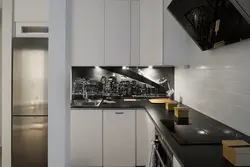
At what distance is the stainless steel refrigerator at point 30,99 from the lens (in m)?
2.87

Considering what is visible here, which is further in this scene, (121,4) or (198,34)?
(121,4)

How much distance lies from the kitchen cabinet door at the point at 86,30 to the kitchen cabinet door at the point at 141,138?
40.7 inches

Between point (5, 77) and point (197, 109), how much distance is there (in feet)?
8.16

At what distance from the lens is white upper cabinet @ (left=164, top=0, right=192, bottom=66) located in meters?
3.05

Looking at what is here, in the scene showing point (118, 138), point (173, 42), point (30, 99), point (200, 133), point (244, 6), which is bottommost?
point (118, 138)

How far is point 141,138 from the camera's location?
9.98ft

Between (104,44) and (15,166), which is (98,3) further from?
(15,166)

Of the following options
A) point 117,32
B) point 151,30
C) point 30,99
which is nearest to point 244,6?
point 151,30

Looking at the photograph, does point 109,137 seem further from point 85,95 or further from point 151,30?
point 151,30

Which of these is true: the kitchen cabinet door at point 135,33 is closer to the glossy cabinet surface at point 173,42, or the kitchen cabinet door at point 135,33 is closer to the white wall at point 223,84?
the glossy cabinet surface at point 173,42

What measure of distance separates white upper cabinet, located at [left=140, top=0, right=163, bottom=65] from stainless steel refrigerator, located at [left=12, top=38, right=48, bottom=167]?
1.37 metres

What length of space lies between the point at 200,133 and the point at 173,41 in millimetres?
1759

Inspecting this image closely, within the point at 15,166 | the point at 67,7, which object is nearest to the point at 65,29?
the point at 67,7

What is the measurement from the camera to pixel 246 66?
158 centimetres
